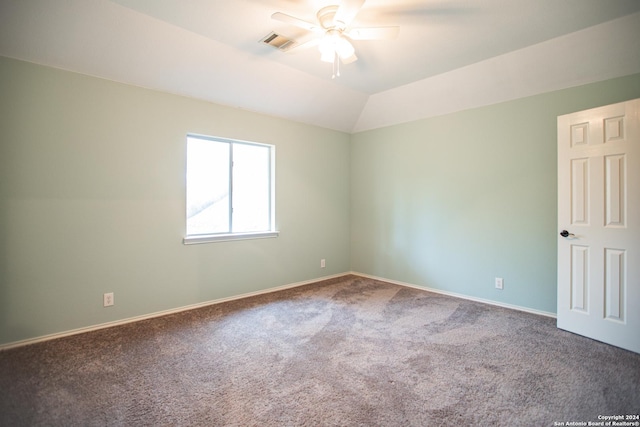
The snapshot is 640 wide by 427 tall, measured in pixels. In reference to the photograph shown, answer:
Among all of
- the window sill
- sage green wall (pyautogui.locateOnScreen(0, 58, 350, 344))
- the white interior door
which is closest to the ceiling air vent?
sage green wall (pyautogui.locateOnScreen(0, 58, 350, 344))

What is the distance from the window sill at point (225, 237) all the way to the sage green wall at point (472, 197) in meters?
1.67

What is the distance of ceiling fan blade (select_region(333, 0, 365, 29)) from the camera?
6.17 ft

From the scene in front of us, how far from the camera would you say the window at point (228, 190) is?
11.5 ft

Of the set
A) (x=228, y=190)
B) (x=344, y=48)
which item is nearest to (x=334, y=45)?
(x=344, y=48)

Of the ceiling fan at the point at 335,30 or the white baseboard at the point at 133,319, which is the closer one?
the ceiling fan at the point at 335,30

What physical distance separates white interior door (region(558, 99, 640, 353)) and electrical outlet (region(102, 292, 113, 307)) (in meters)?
4.28

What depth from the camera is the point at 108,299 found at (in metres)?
2.87

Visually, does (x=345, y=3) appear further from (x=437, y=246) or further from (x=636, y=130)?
(x=437, y=246)

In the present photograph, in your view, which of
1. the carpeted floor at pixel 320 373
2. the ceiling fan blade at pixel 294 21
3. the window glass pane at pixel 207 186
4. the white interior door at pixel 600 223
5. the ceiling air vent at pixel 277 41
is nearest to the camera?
the carpeted floor at pixel 320 373

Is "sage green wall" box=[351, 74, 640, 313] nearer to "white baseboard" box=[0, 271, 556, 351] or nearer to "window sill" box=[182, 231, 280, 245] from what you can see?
"white baseboard" box=[0, 271, 556, 351]

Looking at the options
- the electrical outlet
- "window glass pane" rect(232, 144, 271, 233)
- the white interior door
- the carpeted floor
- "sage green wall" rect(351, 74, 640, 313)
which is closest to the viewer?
the carpeted floor

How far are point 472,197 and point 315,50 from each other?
2.53 meters

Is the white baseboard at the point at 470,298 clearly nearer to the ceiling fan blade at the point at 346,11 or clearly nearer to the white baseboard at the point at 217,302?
the white baseboard at the point at 217,302

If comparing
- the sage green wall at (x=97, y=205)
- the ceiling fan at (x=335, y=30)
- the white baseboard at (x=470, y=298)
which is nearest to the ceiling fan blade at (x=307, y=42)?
the ceiling fan at (x=335, y=30)
